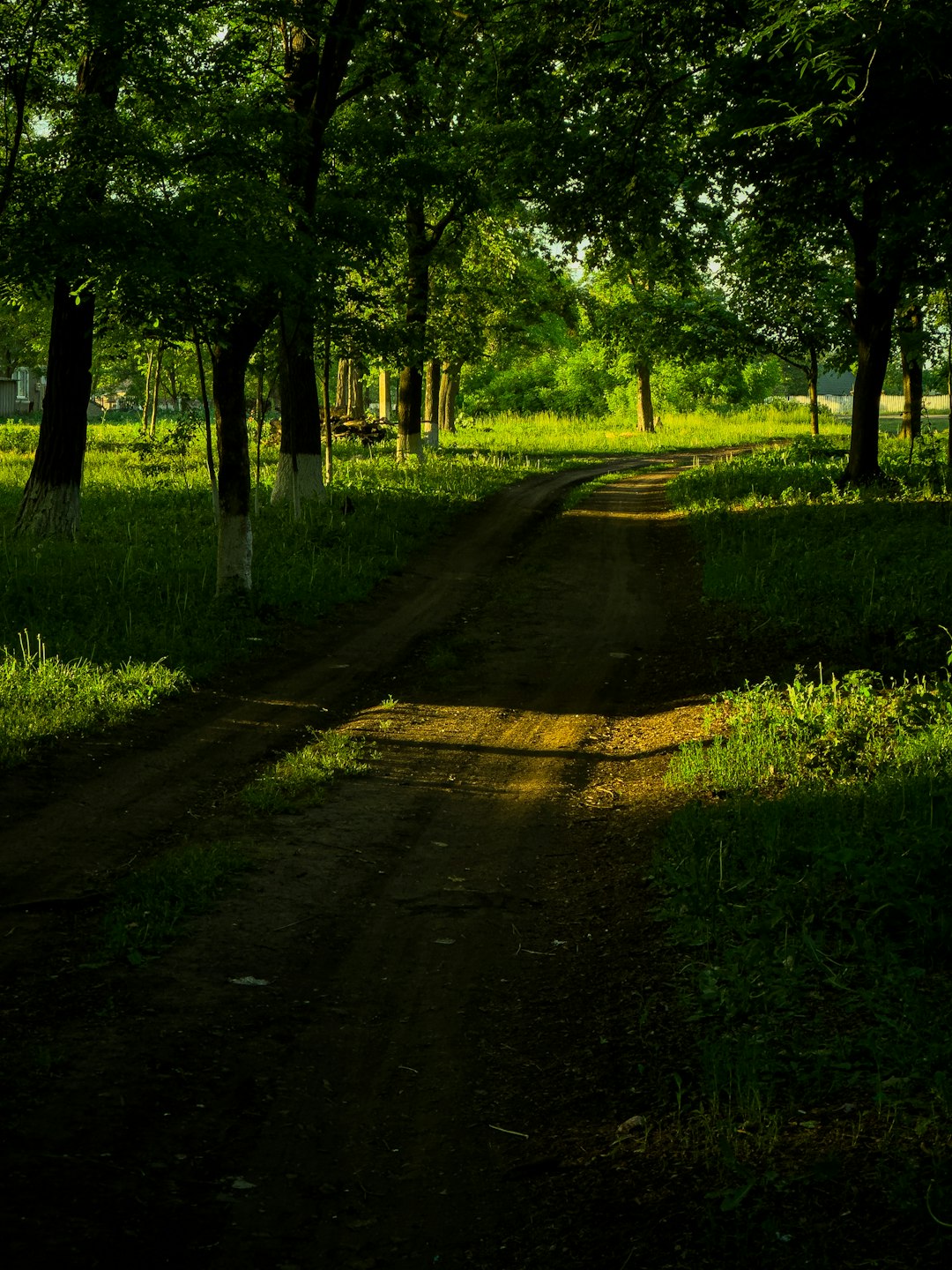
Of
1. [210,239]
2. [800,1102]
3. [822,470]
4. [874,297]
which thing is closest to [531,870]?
[800,1102]

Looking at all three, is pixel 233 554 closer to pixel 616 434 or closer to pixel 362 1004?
pixel 362 1004

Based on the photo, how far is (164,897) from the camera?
255 inches

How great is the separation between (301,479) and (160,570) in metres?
6.57

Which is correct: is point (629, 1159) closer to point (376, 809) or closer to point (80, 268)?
point (376, 809)

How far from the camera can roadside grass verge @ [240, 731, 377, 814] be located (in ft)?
26.9

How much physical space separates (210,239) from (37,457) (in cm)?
729

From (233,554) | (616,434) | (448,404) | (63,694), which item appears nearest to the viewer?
(63,694)

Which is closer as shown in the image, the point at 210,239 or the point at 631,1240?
the point at 631,1240

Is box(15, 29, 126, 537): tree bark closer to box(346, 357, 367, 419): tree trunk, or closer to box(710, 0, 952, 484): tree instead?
box(710, 0, 952, 484): tree

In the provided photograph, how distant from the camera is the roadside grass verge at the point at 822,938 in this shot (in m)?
3.90

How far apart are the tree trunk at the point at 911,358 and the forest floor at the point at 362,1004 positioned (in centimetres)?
1670

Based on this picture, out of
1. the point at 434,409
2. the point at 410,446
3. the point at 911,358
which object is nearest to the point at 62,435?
the point at 410,446

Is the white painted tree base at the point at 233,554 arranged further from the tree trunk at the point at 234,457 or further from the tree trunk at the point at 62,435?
the tree trunk at the point at 62,435

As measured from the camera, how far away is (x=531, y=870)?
7.25 metres
